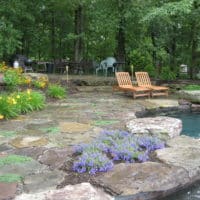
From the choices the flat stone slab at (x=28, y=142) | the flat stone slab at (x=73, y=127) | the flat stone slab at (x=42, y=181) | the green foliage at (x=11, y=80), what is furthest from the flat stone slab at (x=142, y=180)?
the green foliage at (x=11, y=80)

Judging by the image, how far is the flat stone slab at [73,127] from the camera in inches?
226

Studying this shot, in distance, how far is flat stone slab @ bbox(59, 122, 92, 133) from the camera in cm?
574

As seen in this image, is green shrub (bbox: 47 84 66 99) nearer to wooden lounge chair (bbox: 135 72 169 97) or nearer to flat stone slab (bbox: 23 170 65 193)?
wooden lounge chair (bbox: 135 72 169 97)

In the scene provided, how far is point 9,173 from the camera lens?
3.90 m

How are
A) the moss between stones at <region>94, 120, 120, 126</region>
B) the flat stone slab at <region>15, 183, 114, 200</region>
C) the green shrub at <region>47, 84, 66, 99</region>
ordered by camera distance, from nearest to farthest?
the flat stone slab at <region>15, 183, 114, 200</region>
the moss between stones at <region>94, 120, 120, 126</region>
the green shrub at <region>47, 84, 66, 99</region>

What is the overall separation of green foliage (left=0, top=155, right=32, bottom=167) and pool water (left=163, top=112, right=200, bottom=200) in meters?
1.66

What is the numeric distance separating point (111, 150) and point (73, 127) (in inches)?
60.7

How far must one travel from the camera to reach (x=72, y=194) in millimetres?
3338

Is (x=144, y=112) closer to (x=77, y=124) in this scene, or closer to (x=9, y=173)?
(x=77, y=124)

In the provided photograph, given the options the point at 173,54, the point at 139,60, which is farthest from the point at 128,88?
the point at 139,60

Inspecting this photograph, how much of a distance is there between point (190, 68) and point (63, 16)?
19.2ft

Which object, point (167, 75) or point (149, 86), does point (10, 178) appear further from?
point (167, 75)

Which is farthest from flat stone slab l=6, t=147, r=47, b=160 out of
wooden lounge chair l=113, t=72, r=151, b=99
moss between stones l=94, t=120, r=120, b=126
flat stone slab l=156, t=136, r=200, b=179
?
wooden lounge chair l=113, t=72, r=151, b=99

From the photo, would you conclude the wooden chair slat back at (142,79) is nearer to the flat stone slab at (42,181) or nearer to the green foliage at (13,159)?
the green foliage at (13,159)
